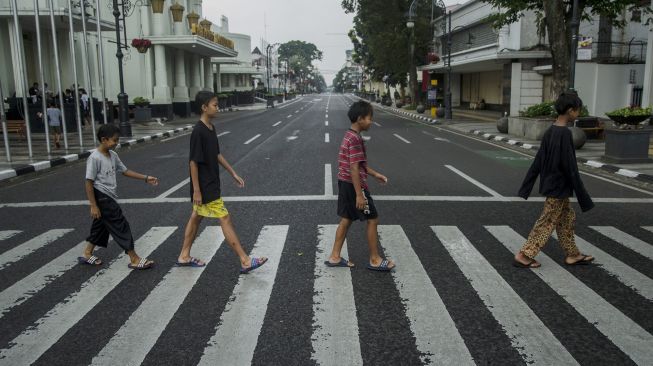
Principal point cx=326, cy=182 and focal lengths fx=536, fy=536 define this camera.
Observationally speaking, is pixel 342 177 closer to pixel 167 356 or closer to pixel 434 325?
pixel 434 325

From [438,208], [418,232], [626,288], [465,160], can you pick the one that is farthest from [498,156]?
[626,288]

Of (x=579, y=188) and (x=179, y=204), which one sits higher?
(x=579, y=188)

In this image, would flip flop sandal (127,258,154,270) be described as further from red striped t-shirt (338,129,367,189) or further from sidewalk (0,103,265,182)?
sidewalk (0,103,265,182)

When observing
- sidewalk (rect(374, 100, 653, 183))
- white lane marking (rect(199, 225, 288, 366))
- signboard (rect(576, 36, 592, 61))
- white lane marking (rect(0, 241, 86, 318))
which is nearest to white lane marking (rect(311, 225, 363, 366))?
white lane marking (rect(199, 225, 288, 366))

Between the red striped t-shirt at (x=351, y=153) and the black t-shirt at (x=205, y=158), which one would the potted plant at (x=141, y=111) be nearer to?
the black t-shirt at (x=205, y=158)

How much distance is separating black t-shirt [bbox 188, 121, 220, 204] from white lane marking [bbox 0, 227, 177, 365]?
1.16 m

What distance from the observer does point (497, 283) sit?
196 inches

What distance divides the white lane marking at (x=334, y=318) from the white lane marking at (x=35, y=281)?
2.55 metres

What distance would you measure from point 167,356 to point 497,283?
118 inches

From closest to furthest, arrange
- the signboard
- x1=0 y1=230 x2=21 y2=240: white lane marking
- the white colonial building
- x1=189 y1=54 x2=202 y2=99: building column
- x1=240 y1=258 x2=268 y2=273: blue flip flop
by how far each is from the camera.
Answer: x1=240 y1=258 x2=268 y2=273: blue flip flop
x1=0 y1=230 x2=21 y2=240: white lane marking
the signboard
the white colonial building
x1=189 y1=54 x2=202 y2=99: building column

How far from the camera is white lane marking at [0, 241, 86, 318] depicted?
4625 millimetres

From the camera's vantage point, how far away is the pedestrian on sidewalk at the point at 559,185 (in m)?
5.24

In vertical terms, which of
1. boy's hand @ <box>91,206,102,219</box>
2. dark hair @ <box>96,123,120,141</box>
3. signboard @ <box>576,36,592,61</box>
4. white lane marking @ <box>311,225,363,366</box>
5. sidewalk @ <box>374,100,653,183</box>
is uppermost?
signboard @ <box>576,36,592,61</box>

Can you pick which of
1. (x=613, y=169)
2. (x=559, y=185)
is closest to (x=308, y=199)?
(x=559, y=185)
